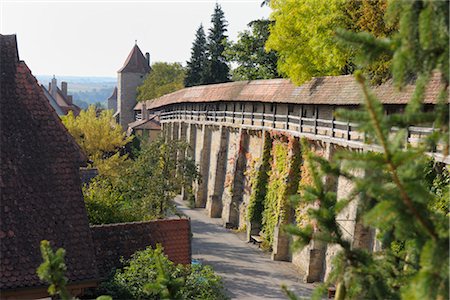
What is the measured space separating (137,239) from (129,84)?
57.3 metres

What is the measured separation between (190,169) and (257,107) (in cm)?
467

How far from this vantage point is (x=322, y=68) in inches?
945

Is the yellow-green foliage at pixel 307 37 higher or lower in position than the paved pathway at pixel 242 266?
higher

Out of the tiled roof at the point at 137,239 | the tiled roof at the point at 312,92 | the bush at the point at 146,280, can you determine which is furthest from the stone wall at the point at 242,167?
the bush at the point at 146,280

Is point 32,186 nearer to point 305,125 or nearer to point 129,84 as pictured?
point 305,125

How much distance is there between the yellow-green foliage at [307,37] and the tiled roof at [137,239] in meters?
11.0

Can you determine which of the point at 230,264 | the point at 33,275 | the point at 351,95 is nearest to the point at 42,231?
the point at 33,275

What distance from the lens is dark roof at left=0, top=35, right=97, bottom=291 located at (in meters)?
9.03

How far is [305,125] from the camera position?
71.1ft

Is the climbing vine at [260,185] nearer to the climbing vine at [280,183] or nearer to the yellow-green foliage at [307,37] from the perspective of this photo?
the climbing vine at [280,183]

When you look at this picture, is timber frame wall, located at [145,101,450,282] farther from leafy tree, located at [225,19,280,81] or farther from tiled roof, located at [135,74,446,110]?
leafy tree, located at [225,19,280,81]

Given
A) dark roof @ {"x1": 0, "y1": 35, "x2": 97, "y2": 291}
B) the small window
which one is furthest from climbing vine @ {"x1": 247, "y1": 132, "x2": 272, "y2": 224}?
dark roof @ {"x1": 0, "y1": 35, "x2": 97, "y2": 291}

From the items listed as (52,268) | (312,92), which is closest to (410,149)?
(52,268)

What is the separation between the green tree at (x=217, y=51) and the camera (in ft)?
173
